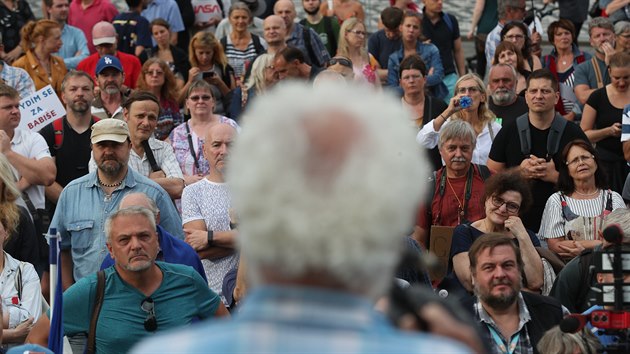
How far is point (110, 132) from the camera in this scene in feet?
28.9

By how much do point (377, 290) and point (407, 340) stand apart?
84 mm

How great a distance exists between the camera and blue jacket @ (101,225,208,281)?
24.5 feet

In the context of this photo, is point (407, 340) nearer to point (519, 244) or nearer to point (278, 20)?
point (519, 244)

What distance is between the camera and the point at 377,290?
1866 mm

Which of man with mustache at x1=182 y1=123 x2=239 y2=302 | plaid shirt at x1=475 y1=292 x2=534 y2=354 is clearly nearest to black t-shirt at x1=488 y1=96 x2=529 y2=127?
man with mustache at x1=182 y1=123 x2=239 y2=302

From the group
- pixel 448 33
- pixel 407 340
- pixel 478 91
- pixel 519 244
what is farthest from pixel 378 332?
pixel 448 33

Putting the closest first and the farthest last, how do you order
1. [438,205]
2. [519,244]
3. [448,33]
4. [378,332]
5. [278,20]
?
[378,332], [519,244], [438,205], [278,20], [448,33]

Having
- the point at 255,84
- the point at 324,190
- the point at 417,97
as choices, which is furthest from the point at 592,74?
the point at 324,190

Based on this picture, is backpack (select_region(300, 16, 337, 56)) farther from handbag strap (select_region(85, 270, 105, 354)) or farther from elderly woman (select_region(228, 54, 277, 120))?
handbag strap (select_region(85, 270, 105, 354))

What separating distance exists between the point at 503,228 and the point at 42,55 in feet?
19.1

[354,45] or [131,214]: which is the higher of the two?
[354,45]

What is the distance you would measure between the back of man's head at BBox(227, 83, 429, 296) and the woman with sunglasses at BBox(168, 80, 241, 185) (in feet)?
26.4

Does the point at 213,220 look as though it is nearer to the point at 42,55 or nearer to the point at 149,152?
the point at 149,152

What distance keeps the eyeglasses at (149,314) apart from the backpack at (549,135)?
455 centimetres
